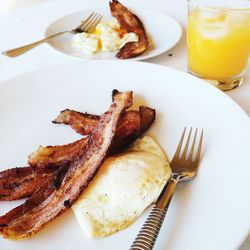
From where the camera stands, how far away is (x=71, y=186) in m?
0.77

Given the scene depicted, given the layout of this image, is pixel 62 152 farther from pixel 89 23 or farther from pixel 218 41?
pixel 89 23

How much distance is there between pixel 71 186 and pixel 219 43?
69 cm

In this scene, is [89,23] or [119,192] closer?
[119,192]

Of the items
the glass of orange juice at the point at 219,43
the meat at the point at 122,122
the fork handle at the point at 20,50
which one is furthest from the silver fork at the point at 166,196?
the fork handle at the point at 20,50

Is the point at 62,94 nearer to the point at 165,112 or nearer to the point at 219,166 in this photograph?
the point at 165,112

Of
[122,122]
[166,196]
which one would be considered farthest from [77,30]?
[166,196]

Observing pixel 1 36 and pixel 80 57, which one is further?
pixel 1 36

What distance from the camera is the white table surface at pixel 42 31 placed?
4.39 feet

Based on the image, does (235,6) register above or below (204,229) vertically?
above

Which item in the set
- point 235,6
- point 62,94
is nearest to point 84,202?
point 62,94

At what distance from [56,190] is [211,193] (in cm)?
32

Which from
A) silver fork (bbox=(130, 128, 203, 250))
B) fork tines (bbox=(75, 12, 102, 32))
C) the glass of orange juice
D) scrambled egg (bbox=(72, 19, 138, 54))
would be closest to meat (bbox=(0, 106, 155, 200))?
silver fork (bbox=(130, 128, 203, 250))

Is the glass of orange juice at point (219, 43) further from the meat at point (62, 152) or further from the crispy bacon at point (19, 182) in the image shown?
the crispy bacon at point (19, 182)

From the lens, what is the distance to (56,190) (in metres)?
0.78
